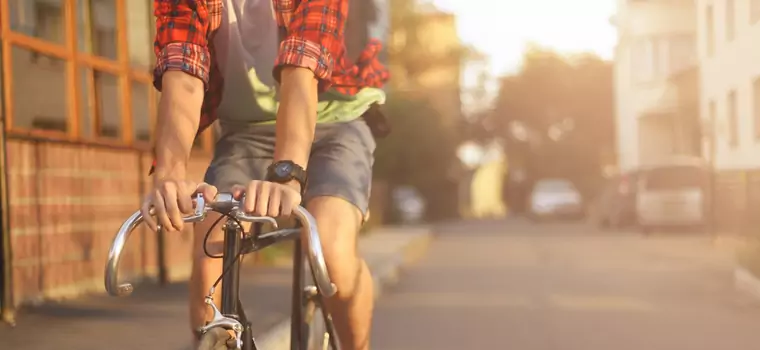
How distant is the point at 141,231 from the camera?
1013 cm

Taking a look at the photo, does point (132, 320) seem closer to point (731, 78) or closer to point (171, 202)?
point (171, 202)

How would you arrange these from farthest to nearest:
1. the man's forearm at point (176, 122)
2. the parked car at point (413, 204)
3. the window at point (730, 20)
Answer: the parked car at point (413, 204)
the window at point (730, 20)
the man's forearm at point (176, 122)

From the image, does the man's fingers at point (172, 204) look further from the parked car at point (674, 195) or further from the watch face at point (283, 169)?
the parked car at point (674, 195)

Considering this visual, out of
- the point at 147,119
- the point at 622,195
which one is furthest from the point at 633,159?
the point at 147,119

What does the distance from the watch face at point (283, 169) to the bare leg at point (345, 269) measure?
42cm

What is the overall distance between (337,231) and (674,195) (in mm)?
21595

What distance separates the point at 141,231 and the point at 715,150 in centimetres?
1178

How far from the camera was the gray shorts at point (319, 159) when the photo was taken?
3.18m

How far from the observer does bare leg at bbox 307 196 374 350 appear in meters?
3.11

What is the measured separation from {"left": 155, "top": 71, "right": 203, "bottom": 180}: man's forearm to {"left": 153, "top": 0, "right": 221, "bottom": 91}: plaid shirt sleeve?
0.09 ft

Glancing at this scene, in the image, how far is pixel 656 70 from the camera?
133 ft

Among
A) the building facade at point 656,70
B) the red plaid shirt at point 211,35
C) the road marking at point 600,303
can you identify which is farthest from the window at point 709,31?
the building facade at point 656,70

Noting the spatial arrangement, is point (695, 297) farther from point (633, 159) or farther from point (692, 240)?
point (633, 159)

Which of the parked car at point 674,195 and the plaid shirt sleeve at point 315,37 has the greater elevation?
A: the plaid shirt sleeve at point 315,37
